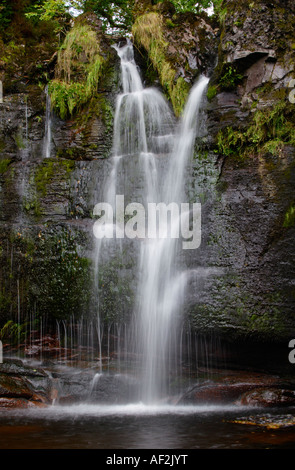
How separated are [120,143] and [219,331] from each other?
4.84 meters

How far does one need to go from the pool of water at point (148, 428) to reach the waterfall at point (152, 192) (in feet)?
3.22

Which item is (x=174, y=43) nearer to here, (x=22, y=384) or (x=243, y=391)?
(x=243, y=391)

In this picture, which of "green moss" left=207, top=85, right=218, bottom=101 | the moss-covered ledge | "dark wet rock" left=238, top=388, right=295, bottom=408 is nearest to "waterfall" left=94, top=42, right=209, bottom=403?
"green moss" left=207, top=85, right=218, bottom=101

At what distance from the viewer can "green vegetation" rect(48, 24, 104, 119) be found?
10188mm

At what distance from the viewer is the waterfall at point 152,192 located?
7.13 meters

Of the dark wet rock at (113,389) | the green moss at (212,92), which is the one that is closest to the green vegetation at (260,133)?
the green moss at (212,92)

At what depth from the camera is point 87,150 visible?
9625mm

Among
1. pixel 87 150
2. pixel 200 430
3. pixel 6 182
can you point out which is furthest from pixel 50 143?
pixel 200 430


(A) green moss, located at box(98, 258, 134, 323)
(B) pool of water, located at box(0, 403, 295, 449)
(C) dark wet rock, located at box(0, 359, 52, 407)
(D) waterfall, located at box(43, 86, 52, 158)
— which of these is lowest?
(B) pool of water, located at box(0, 403, 295, 449)

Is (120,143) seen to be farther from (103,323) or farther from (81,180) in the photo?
(103,323)

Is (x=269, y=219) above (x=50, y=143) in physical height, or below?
below

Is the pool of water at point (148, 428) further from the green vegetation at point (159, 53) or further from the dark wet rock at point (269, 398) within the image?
the green vegetation at point (159, 53)

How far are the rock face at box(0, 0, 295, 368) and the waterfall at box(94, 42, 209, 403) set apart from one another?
0.96ft

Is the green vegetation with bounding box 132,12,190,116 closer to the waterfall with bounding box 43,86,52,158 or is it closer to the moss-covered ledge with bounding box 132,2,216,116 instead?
the moss-covered ledge with bounding box 132,2,216,116
